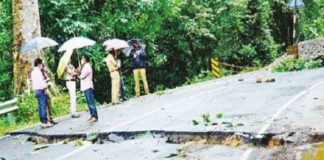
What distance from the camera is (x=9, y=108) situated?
16.8m

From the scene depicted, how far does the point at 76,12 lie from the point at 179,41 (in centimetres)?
1007

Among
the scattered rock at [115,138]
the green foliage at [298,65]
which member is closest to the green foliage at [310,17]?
the green foliage at [298,65]

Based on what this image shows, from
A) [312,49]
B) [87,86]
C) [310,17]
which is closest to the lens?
[87,86]

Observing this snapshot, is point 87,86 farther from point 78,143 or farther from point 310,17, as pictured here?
point 310,17

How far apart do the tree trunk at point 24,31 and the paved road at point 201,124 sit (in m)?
3.69

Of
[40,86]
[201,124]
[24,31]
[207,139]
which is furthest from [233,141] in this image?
[24,31]

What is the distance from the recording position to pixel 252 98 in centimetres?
1535

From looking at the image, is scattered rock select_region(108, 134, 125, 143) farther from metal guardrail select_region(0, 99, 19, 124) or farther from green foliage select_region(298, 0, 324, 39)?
green foliage select_region(298, 0, 324, 39)

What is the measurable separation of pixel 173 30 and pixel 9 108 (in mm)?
16945

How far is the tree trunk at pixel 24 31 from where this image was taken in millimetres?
19438

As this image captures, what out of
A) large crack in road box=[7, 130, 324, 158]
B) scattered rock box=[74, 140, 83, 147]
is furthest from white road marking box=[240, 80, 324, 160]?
scattered rock box=[74, 140, 83, 147]

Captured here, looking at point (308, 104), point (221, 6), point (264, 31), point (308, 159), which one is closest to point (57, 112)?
point (308, 104)

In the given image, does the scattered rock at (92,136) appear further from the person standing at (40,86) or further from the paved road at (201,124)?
the person standing at (40,86)

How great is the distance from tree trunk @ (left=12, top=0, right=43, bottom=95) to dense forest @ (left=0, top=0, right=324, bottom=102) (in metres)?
3.22
